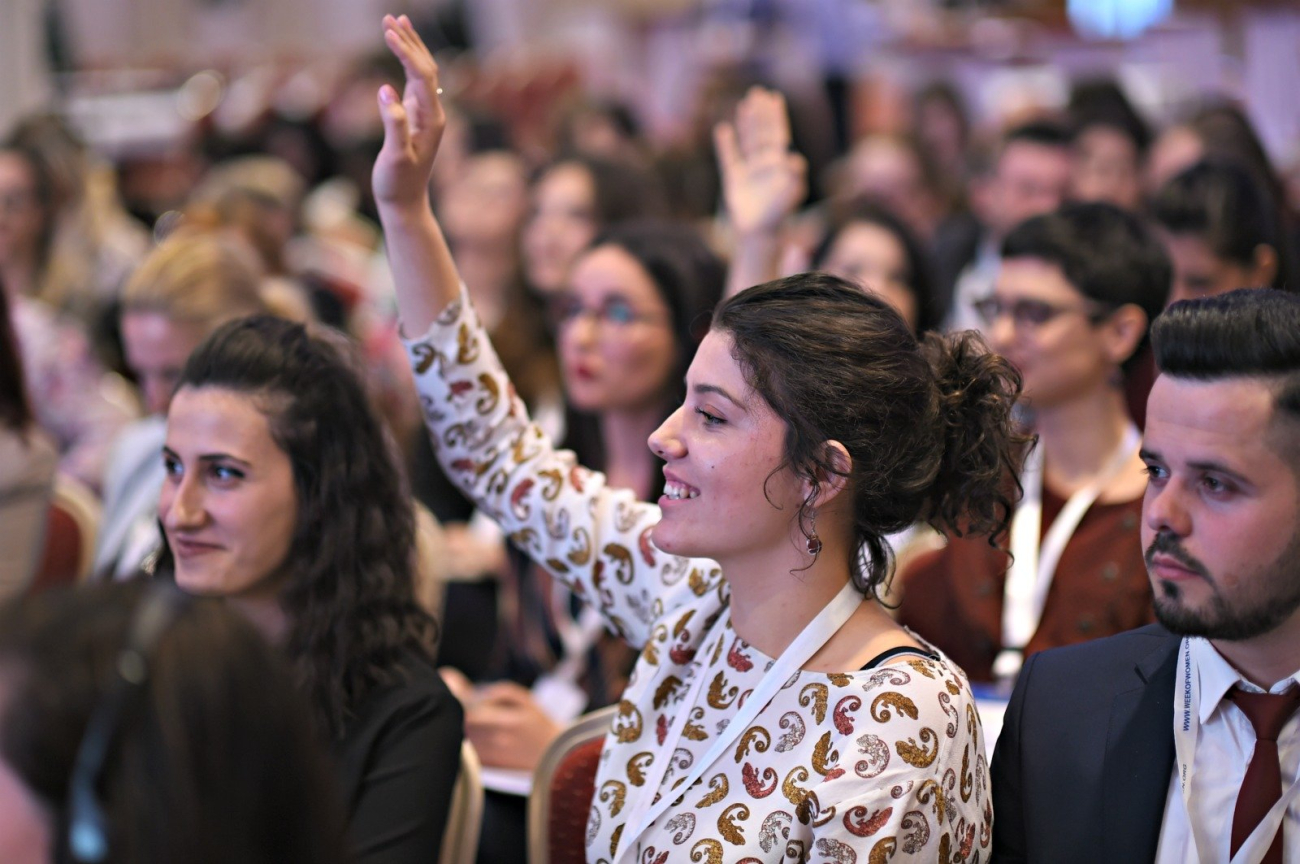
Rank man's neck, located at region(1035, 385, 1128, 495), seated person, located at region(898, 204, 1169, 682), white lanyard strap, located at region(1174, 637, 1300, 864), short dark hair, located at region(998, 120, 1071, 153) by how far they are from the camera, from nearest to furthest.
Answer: white lanyard strap, located at region(1174, 637, 1300, 864)
seated person, located at region(898, 204, 1169, 682)
man's neck, located at region(1035, 385, 1128, 495)
short dark hair, located at region(998, 120, 1071, 153)

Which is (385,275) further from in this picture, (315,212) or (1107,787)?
(1107,787)

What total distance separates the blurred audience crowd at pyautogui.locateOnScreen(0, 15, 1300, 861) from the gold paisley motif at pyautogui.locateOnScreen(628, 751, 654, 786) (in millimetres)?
295

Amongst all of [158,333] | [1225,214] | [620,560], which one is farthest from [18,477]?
[1225,214]

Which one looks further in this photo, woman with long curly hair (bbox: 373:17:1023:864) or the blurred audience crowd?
the blurred audience crowd

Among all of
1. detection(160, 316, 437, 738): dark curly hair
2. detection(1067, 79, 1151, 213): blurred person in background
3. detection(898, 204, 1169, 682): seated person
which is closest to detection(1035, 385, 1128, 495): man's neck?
detection(898, 204, 1169, 682): seated person

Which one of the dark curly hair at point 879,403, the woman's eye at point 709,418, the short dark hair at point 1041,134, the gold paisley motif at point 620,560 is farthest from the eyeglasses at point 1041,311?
the short dark hair at point 1041,134

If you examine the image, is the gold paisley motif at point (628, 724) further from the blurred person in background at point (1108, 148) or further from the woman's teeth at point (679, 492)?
the blurred person in background at point (1108, 148)

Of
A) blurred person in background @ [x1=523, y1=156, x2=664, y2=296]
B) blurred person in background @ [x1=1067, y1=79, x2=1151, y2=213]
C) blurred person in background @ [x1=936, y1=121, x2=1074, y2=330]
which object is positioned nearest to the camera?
blurred person in background @ [x1=523, y1=156, x2=664, y2=296]

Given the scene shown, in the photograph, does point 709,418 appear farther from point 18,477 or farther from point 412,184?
point 18,477

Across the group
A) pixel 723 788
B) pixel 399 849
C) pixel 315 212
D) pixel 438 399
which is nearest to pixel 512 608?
pixel 438 399

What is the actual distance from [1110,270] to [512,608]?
1484mm

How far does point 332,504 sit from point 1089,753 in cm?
112

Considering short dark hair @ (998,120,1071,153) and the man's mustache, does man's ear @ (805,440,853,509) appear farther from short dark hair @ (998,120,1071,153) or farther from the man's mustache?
short dark hair @ (998,120,1071,153)

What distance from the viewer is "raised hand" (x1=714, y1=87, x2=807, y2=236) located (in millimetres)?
2844
